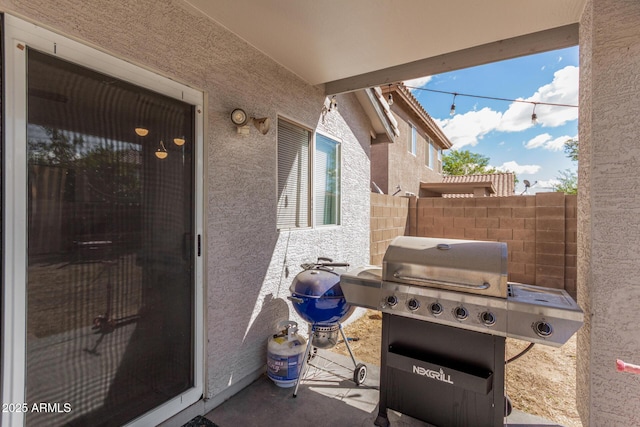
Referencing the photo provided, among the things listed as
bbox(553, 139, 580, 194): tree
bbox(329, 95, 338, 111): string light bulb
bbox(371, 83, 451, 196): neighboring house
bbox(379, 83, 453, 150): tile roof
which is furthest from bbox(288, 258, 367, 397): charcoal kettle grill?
bbox(553, 139, 580, 194): tree

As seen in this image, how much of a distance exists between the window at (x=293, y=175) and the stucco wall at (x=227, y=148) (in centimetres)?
20

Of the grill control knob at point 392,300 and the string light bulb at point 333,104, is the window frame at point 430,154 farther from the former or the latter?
the grill control knob at point 392,300

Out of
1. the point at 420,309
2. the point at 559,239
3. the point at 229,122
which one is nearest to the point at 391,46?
the point at 229,122

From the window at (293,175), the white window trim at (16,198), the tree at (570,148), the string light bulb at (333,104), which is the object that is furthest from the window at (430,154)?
the tree at (570,148)

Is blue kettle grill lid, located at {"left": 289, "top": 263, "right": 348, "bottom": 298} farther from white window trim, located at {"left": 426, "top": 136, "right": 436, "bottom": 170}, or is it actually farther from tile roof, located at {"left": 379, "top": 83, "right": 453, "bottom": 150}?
white window trim, located at {"left": 426, "top": 136, "right": 436, "bottom": 170}

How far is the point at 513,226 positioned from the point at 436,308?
23.4 ft

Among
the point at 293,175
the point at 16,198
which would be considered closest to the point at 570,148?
the point at 293,175

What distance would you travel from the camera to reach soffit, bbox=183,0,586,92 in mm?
2881

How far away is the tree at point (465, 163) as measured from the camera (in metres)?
38.7

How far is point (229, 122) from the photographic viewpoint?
11.0ft

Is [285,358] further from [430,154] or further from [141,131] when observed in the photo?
→ [430,154]

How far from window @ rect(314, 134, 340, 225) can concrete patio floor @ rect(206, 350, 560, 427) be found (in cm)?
245

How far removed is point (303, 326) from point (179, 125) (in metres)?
3.40

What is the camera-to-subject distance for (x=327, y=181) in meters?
5.48
